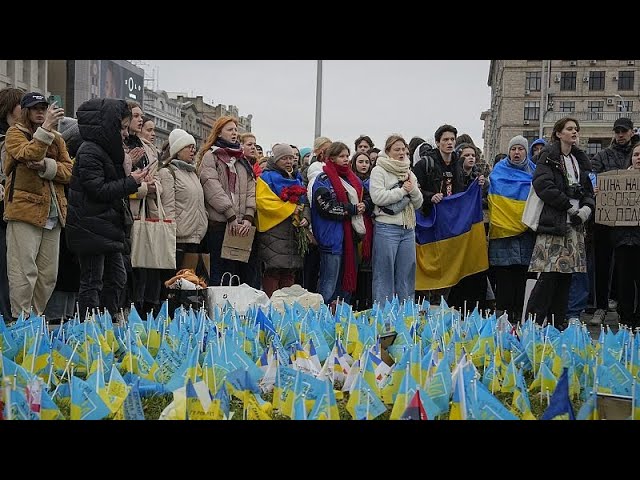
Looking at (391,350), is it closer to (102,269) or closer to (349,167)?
(102,269)

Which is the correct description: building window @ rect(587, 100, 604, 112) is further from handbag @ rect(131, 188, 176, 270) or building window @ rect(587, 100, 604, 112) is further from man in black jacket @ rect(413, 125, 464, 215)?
handbag @ rect(131, 188, 176, 270)

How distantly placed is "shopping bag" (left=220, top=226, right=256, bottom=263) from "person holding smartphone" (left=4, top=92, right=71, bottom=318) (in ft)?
5.88

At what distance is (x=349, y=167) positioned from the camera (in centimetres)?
909

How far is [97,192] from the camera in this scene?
6.67 meters

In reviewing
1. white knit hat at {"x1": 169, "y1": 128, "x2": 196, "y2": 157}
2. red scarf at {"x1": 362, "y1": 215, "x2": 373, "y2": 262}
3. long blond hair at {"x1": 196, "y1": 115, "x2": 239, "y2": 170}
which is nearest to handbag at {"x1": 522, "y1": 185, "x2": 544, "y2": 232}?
red scarf at {"x1": 362, "y1": 215, "x2": 373, "y2": 262}

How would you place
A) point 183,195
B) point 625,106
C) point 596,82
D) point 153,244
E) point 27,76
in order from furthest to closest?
point 596,82 < point 625,106 < point 27,76 < point 183,195 < point 153,244

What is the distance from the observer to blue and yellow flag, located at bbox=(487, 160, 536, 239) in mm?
9188

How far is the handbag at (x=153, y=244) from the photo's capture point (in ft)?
25.0

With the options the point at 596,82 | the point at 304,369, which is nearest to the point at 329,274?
the point at 304,369

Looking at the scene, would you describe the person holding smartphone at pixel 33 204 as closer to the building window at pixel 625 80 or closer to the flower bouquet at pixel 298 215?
the flower bouquet at pixel 298 215

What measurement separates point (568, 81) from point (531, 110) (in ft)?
16.3

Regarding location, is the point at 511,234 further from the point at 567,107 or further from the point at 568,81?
the point at 568,81

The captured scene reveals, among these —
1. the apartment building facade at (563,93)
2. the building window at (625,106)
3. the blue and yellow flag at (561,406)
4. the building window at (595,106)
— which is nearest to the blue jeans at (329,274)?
the blue and yellow flag at (561,406)
